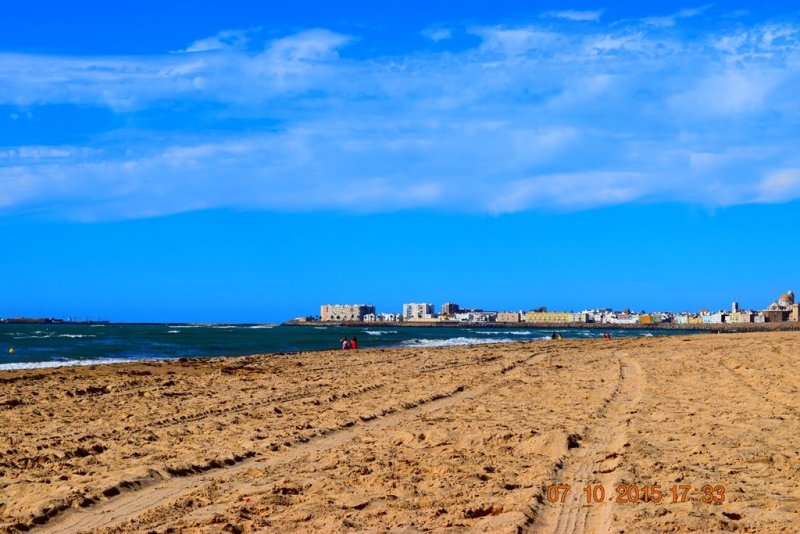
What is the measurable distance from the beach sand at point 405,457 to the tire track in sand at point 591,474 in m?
0.02

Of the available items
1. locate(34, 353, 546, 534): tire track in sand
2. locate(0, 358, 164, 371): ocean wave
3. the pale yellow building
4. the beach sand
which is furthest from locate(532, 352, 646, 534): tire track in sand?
the pale yellow building

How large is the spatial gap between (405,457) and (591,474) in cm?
167

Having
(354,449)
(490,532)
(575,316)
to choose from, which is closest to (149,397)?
(354,449)

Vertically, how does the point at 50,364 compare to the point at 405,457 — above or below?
below

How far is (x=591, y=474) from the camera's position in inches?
231

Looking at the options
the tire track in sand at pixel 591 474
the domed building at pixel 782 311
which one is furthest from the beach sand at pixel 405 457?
the domed building at pixel 782 311

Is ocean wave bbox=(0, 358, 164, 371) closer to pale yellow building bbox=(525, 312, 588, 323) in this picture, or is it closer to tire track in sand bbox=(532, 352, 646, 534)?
tire track in sand bbox=(532, 352, 646, 534)

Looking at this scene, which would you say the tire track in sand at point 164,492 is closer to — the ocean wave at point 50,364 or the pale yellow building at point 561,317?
the ocean wave at point 50,364

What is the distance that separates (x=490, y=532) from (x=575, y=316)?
593 ft

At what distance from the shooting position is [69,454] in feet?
23.5

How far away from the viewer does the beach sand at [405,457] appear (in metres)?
4.81

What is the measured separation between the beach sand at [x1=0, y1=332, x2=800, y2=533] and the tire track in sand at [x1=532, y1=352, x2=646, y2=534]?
0.8 inches
